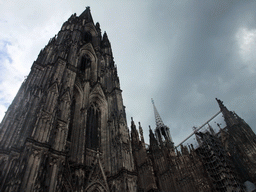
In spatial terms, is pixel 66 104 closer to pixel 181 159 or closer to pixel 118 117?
pixel 118 117

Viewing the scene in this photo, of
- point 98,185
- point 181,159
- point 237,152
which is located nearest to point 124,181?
point 98,185

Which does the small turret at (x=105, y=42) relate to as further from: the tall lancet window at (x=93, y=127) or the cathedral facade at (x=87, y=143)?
the tall lancet window at (x=93, y=127)

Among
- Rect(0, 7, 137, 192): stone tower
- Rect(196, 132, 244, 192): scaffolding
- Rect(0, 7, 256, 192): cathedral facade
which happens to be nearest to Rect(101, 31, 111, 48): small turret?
Rect(0, 7, 256, 192): cathedral facade

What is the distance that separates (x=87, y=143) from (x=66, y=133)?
326 cm

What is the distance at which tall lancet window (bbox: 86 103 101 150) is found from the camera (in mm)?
15527

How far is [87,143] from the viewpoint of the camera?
15.2 m

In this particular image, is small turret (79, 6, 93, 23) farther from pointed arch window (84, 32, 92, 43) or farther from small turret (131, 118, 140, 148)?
small turret (131, 118, 140, 148)

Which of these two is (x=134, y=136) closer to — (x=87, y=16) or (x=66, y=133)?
(x=66, y=133)

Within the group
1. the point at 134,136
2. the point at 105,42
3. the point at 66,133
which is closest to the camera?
the point at 66,133

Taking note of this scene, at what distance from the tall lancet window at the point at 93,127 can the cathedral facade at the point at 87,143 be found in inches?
3.8

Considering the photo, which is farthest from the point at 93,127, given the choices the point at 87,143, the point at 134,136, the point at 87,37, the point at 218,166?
the point at 87,37

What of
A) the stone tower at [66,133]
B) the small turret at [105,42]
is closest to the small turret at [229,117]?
the stone tower at [66,133]

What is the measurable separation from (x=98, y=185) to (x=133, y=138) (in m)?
9.98

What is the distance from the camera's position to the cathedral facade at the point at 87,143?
400 inches
